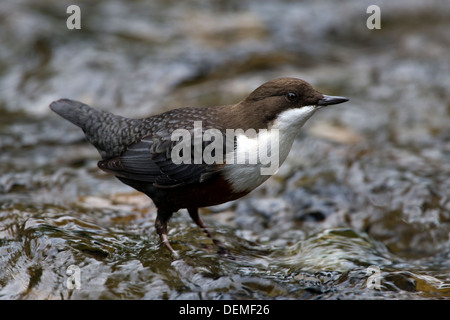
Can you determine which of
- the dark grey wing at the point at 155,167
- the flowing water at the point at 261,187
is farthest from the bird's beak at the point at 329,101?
the flowing water at the point at 261,187

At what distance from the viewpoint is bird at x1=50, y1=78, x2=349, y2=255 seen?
4.07 meters

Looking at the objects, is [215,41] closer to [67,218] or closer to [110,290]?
[67,218]

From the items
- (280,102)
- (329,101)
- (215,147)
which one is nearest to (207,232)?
(215,147)

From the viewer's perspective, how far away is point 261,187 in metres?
5.87

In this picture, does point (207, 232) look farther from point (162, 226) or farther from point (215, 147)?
point (215, 147)

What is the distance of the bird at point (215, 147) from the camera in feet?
13.3

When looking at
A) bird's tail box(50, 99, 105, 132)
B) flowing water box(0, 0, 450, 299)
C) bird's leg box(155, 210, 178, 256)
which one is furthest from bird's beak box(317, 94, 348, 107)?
bird's tail box(50, 99, 105, 132)

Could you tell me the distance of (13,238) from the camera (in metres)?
4.20

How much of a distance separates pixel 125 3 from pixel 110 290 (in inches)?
285

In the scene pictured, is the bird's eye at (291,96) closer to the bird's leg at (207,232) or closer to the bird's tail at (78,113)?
the bird's leg at (207,232)

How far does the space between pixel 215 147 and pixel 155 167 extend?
542 millimetres

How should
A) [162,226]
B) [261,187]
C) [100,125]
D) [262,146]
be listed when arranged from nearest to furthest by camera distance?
[262,146] → [162,226] → [100,125] → [261,187]
